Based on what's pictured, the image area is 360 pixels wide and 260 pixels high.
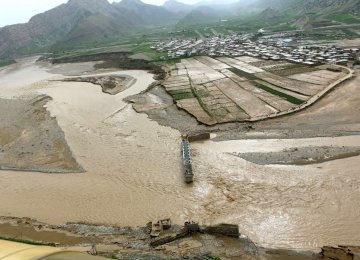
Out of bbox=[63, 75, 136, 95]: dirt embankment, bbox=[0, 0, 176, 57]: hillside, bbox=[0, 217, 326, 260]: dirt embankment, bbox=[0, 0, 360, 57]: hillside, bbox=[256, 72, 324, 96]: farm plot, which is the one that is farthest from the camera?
bbox=[0, 0, 176, 57]: hillside

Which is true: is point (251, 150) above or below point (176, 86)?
below

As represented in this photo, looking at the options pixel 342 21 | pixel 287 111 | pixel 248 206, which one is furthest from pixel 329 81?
pixel 342 21

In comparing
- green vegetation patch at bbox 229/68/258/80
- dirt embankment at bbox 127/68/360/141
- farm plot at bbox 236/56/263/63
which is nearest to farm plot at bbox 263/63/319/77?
green vegetation patch at bbox 229/68/258/80

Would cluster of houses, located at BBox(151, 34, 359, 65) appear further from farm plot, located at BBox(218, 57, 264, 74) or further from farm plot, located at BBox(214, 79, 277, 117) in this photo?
farm plot, located at BBox(214, 79, 277, 117)

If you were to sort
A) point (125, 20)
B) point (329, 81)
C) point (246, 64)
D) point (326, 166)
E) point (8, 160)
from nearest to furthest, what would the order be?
point (326, 166), point (8, 160), point (329, 81), point (246, 64), point (125, 20)

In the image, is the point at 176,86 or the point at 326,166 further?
the point at 176,86

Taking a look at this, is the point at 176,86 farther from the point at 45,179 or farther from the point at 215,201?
the point at 215,201

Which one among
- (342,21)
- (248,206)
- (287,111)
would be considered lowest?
(248,206)
